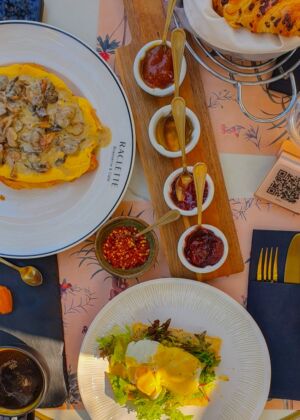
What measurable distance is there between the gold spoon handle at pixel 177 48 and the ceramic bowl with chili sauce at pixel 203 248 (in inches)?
12.8

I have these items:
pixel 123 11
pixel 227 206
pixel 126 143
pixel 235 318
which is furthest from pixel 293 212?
pixel 123 11

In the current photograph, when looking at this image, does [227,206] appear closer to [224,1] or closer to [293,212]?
[293,212]

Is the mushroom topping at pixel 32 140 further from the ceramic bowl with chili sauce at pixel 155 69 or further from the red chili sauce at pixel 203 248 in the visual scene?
the red chili sauce at pixel 203 248

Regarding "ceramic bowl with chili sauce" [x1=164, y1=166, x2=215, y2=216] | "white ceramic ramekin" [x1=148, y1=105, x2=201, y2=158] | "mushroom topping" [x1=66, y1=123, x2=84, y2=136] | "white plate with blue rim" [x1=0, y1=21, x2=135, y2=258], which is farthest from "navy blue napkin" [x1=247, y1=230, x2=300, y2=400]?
"mushroom topping" [x1=66, y1=123, x2=84, y2=136]

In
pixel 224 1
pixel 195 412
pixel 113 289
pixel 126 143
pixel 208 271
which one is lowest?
pixel 195 412

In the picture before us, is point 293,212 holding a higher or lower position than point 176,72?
lower

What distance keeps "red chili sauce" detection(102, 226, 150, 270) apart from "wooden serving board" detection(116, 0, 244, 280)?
54mm

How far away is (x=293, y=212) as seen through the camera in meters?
1.25

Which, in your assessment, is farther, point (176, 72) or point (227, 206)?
point (227, 206)

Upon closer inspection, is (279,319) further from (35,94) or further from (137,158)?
(35,94)

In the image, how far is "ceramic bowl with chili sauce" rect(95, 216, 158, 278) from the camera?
123cm

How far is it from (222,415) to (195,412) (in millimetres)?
61

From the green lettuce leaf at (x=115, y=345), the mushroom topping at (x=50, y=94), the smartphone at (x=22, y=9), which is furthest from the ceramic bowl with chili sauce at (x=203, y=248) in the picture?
the smartphone at (x=22, y=9)

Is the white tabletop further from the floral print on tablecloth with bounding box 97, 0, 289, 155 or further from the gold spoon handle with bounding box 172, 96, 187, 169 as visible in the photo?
Result: the gold spoon handle with bounding box 172, 96, 187, 169
